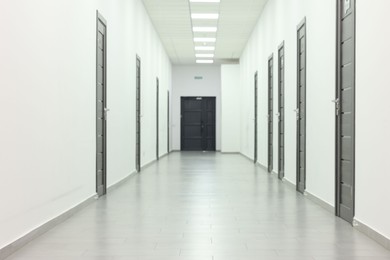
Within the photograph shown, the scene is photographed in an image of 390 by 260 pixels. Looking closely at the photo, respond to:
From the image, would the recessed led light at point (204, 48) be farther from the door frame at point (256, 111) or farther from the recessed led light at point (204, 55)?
the door frame at point (256, 111)

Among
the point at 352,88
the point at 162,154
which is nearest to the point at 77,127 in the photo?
the point at 352,88

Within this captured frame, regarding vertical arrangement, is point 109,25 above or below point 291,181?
above

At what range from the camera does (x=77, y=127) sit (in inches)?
241

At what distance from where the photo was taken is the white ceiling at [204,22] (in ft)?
41.5

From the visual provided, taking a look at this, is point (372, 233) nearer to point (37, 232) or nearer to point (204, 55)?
point (37, 232)

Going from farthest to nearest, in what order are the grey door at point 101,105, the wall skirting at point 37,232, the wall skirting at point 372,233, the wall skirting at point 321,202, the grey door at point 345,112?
the grey door at point 101,105, the wall skirting at point 321,202, the grey door at point 345,112, the wall skirting at point 372,233, the wall skirting at point 37,232

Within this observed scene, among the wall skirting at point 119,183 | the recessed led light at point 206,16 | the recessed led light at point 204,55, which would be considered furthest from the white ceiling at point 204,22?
the wall skirting at point 119,183

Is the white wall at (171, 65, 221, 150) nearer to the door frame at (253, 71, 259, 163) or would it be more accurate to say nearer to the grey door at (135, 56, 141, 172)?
the door frame at (253, 71, 259, 163)

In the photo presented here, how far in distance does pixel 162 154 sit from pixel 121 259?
14.8 m

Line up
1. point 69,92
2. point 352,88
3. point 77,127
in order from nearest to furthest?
point 352,88
point 69,92
point 77,127

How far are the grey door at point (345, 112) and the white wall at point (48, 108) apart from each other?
10.5ft

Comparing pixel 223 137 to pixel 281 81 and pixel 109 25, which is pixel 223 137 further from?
pixel 109 25

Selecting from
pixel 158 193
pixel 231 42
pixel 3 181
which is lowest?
pixel 158 193

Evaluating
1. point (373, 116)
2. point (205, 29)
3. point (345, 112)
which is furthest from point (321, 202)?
point (205, 29)
